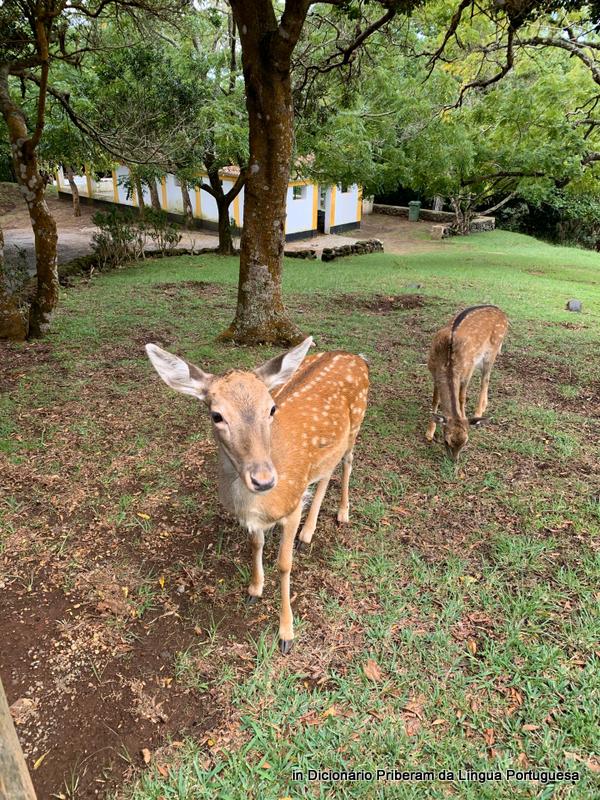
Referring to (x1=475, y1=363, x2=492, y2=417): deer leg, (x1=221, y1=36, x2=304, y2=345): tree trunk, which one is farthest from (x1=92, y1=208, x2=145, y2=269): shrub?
(x1=475, y1=363, x2=492, y2=417): deer leg

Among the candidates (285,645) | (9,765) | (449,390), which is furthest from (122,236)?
(9,765)

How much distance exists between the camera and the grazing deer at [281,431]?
241 cm

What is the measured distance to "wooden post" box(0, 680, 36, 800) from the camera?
4.67 ft

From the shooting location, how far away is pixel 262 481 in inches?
89.1

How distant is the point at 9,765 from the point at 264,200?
20.1ft

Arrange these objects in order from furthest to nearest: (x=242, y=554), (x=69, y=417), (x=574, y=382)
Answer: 1. (x=574, y=382)
2. (x=69, y=417)
3. (x=242, y=554)

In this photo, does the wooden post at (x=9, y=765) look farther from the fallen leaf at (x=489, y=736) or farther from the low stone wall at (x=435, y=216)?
the low stone wall at (x=435, y=216)

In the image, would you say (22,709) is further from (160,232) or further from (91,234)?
(91,234)

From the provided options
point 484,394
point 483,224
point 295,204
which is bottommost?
point 484,394

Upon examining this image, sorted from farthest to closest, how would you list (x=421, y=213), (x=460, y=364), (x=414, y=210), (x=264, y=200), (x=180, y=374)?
1. (x=421, y=213)
2. (x=414, y=210)
3. (x=264, y=200)
4. (x=460, y=364)
5. (x=180, y=374)

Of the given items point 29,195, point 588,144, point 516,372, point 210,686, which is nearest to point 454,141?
point 588,144

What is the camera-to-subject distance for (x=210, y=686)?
2.60m

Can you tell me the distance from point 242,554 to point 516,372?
4679 millimetres

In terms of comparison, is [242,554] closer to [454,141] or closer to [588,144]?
[588,144]
